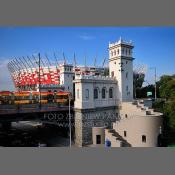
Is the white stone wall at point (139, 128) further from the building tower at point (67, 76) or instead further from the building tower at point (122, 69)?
the building tower at point (67, 76)

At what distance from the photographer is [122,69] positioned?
38.0 ft

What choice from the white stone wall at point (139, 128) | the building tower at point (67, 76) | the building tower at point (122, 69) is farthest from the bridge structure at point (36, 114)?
the building tower at point (122, 69)

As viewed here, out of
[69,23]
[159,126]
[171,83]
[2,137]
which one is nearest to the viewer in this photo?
[69,23]

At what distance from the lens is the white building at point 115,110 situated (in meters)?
9.59

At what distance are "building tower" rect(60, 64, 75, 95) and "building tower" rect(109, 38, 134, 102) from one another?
2109 millimetres

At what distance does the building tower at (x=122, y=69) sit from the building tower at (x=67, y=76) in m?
2.11

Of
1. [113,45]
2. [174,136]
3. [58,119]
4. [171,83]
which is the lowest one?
[174,136]

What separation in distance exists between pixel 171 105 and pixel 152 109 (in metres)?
0.81

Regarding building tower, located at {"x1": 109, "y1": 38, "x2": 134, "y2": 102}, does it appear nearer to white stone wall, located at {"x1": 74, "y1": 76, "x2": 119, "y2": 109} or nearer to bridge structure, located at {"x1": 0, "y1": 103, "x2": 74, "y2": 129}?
white stone wall, located at {"x1": 74, "y1": 76, "x2": 119, "y2": 109}

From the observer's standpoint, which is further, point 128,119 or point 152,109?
point 152,109

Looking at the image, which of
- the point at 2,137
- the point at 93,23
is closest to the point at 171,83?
the point at 93,23

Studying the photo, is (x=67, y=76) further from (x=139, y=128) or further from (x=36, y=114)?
(x=139, y=128)

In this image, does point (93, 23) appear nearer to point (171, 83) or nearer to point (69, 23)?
point (69, 23)

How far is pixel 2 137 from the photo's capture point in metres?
10.2
